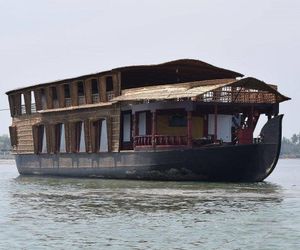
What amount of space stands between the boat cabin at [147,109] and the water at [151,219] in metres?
5.67

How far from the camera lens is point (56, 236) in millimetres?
12836

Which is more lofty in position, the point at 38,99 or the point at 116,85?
the point at 116,85

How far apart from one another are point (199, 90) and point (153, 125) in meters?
2.61

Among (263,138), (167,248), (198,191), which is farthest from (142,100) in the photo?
(167,248)

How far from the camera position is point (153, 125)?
91.9 ft

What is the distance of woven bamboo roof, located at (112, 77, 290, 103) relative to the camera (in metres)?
26.5

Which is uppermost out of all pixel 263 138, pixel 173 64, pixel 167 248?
pixel 173 64

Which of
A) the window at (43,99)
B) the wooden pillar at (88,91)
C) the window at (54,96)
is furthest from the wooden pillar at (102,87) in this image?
the window at (43,99)

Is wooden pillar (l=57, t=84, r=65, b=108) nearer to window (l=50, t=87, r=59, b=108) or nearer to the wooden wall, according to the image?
the wooden wall

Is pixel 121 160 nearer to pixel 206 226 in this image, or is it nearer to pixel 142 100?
pixel 142 100

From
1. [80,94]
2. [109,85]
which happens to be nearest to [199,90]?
[109,85]

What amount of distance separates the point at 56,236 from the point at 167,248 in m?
2.30

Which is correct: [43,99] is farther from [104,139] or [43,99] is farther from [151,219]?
[151,219]

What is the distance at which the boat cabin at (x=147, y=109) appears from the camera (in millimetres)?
27688
